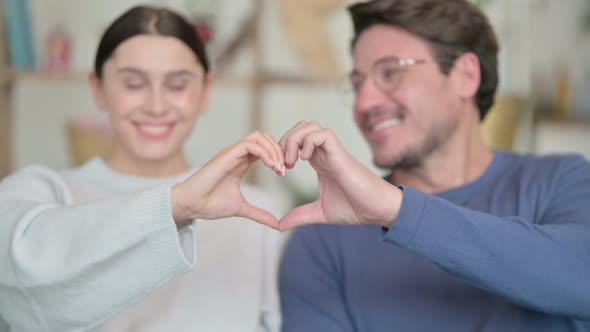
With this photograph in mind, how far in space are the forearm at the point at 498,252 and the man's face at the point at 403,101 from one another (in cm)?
46

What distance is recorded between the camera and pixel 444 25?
154 cm

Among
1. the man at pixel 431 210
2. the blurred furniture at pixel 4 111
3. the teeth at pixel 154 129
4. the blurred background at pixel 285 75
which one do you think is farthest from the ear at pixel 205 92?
the blurred furniture at pixel 4 111

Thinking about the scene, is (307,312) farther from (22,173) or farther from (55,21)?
(55,21)

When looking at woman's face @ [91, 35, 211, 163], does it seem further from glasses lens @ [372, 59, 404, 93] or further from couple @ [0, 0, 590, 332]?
glasses lens @ [372, 59, 404, 93]

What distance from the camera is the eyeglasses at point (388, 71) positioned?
150 cm

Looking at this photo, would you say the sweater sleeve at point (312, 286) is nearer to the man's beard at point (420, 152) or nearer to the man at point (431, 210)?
the man at point (431, 210)

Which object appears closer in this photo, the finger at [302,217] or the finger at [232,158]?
the finger at [232,158]

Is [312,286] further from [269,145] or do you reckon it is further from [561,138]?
[561,138]

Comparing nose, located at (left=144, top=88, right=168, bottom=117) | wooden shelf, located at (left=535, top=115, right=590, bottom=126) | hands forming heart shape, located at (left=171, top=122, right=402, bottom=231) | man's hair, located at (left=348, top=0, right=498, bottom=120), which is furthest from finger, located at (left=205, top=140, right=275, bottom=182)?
wooden shelf, located at (left=535, top=115, right=590, bottom=126)

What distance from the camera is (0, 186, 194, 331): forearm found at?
98 centimetres

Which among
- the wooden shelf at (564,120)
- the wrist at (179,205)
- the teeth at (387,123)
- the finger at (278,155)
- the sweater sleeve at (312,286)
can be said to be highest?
the finger at (278,155)

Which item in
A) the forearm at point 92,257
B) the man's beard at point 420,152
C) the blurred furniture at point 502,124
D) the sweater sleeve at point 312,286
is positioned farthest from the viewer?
the blurred furniture at point 502,124

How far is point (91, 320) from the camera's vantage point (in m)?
1.04

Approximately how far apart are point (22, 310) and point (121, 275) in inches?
8.7
